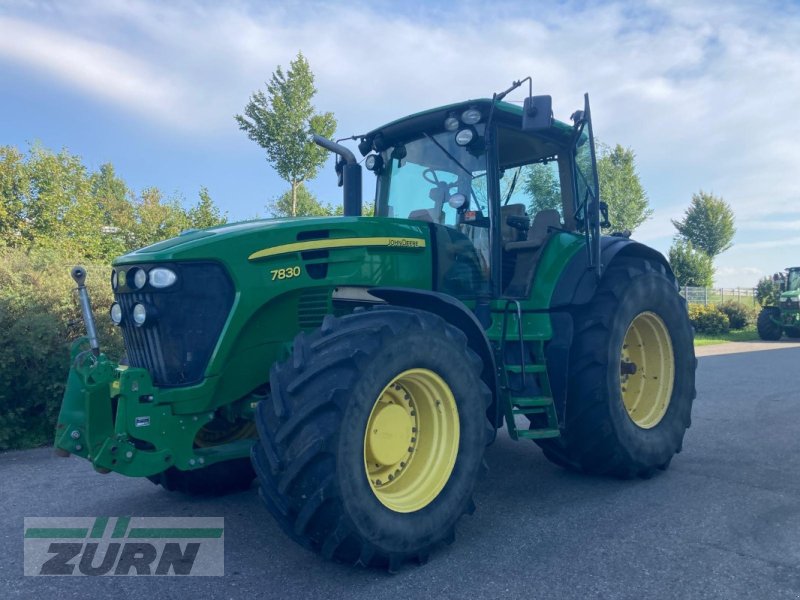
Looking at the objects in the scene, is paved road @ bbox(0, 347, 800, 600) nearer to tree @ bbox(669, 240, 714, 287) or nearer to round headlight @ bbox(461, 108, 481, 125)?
round headlight @ bbox(461, 108, 481, 125)

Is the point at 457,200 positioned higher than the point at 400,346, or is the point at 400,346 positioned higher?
the point at 457,200

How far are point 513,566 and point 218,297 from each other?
1.92m

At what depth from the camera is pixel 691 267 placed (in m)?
33.2

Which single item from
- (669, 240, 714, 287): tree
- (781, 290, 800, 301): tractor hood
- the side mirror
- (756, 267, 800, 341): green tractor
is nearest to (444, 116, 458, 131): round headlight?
the side mirror

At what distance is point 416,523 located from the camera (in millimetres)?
2980

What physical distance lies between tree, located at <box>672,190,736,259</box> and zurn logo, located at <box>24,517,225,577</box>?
4490 cm

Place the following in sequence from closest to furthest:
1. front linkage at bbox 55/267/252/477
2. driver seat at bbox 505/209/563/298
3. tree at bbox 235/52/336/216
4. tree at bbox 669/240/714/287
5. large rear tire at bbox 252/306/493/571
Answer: large rear tire at bbox 252/306/493/571 → front linkage at bbox 55/267/252/477 → driver seat at bbox 505/209/563/298 → tree at bbox 235/52/336/216 → tree at bbox 669/240/714/287

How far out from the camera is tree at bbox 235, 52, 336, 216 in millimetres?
18625

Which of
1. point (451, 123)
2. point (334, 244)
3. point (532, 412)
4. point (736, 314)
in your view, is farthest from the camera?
point (736, 314)

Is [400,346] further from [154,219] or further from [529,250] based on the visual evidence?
[154,219]

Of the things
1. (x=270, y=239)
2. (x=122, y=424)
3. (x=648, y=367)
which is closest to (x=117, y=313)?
(x=122, y=424)

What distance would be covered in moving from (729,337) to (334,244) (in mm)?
21747

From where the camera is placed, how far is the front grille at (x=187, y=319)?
314 centimetres

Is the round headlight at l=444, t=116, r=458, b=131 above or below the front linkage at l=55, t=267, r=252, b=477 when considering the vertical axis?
above
